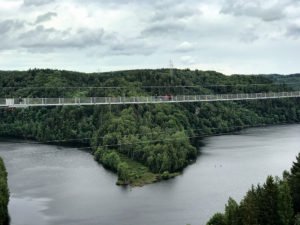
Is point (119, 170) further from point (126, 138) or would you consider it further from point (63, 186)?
point (126, 138)

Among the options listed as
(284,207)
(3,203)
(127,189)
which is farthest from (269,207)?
(127,189)

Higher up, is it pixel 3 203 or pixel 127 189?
pixel 3 203

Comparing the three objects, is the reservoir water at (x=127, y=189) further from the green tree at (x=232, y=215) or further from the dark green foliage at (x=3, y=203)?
the green tree at (x=232, y=215)

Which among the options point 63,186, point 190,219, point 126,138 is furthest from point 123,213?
point 126,138

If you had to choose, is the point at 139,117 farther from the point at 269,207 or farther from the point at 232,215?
Answer: the point at 232,215

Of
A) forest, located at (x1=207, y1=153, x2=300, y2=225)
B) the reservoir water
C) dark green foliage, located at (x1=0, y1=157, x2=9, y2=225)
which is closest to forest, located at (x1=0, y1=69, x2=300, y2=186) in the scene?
the reservoir water

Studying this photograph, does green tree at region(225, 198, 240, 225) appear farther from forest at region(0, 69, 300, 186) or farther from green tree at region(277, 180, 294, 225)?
forest at region(0, 69, 300, 186)
